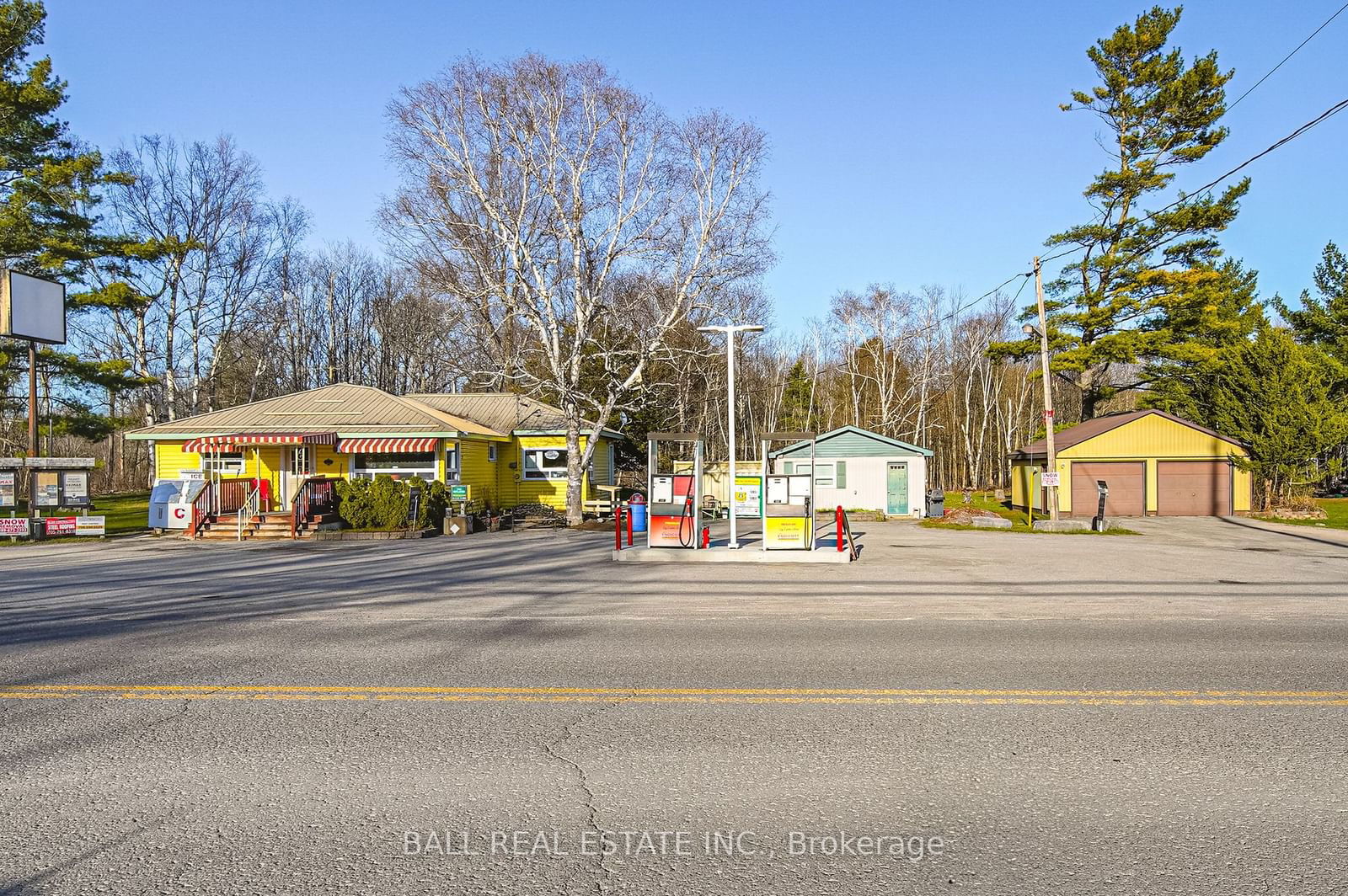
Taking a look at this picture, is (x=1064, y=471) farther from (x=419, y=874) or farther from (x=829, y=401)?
(x=419, y=874)

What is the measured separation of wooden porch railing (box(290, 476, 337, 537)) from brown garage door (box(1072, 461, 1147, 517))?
89.0 ft

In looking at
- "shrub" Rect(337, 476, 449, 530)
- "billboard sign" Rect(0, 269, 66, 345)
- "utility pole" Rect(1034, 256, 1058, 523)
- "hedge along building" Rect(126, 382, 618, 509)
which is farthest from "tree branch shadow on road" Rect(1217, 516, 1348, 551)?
"billboard sign" Rect(0, 269, 66, 345)

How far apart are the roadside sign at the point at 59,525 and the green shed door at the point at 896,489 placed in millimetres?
27996

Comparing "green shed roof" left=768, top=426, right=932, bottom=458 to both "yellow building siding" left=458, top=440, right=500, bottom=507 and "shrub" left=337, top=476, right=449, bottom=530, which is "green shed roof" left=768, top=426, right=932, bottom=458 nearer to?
"yellow building siding" left=458, top=440, right=500, bottom=507

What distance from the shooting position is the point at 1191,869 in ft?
12.0

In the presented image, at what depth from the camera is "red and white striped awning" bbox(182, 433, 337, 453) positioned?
25062mm

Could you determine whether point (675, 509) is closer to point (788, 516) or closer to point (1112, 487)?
point (788, 516)

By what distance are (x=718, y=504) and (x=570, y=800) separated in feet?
95.8

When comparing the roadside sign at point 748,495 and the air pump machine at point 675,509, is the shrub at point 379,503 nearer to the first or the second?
the air pump machine at point 675,509

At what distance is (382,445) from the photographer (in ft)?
85.3

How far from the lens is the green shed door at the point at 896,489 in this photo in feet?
112

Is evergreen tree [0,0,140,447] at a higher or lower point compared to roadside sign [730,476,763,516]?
higher

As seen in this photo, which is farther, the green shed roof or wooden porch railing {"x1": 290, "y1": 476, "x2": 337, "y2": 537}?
the green shed roof

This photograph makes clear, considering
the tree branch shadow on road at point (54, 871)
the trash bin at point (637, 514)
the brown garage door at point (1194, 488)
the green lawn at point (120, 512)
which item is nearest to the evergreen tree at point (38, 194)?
the green lawn at point (120, 512)
